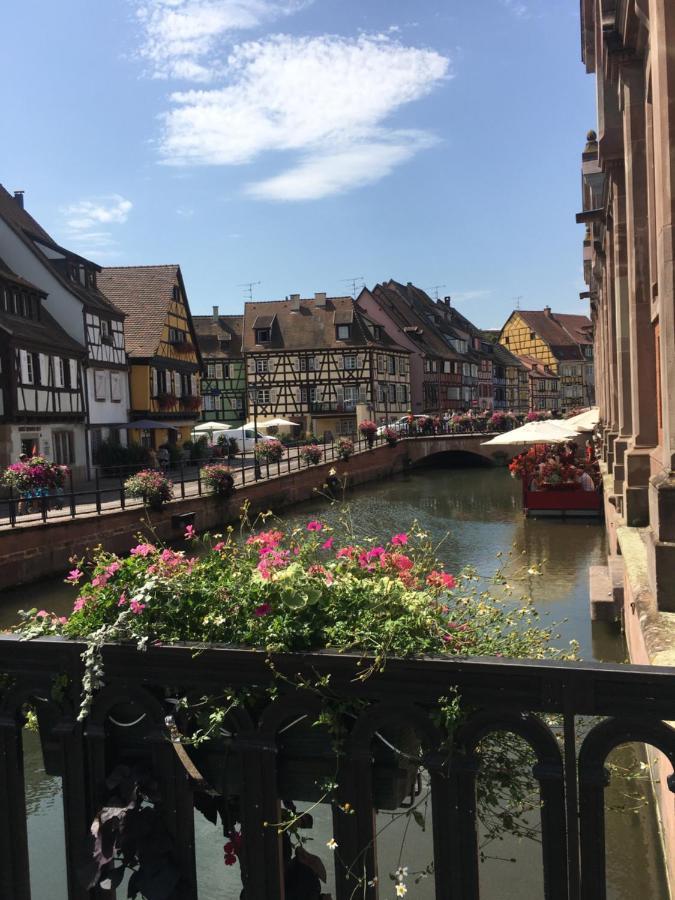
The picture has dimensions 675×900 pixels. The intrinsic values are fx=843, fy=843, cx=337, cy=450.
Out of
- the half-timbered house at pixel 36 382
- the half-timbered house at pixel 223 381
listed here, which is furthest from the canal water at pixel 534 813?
the half-timbered house at pixel 223 381

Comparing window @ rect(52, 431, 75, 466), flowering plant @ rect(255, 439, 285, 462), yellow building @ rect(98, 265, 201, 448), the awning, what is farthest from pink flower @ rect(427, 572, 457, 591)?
yellow building @ rect(98, 265, 201, 448)

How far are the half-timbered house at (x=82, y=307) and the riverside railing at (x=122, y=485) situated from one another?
9.23 ft

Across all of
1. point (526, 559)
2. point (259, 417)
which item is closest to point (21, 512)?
point (526, 559)

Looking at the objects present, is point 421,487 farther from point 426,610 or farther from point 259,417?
point 426,610

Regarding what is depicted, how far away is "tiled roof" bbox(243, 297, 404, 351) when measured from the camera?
59812 millimetres

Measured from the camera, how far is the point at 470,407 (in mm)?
80500

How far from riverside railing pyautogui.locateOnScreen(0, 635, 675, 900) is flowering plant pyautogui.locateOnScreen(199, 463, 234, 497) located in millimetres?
24459

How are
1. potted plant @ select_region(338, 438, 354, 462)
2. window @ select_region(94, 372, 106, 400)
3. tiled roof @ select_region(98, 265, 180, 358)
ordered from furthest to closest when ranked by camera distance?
potted plant @ select_region(338, 438, 354, 462)
tiled roof @ select_region(98, 265, 180, 358)
window @ select_region(94, 372, 106, 400)

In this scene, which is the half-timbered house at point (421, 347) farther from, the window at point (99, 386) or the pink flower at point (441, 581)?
the pink flower at point (441, 581)

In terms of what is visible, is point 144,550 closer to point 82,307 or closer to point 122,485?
point 122,485

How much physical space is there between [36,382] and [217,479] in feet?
24.5

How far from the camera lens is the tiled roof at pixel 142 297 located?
1581 inches

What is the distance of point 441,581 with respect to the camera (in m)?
2.75

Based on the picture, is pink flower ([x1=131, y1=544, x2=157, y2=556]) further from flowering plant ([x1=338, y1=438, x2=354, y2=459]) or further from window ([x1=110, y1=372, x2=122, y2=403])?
flowering plant ([x1=338, y1=438, x2=354, y2=459])
